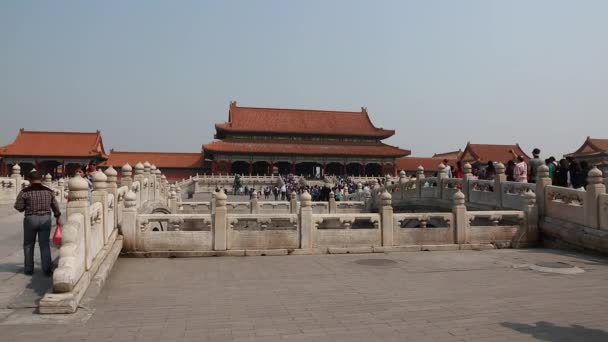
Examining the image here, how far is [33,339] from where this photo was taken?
3898 mm

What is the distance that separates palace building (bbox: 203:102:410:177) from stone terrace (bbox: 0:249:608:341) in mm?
41065

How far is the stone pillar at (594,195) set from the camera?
8.69 m

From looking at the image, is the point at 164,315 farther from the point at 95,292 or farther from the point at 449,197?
the point at 449,197

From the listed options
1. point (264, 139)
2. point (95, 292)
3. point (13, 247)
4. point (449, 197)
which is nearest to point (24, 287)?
point (95, 292)

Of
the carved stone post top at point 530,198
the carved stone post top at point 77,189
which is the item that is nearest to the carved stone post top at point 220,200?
the carved stone post top at point 77,189

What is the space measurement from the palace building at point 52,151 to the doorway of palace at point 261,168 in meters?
17.2

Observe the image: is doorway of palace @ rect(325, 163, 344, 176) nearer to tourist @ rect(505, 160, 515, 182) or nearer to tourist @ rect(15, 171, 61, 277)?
tourist @ rect(505, 160, 515, 182)

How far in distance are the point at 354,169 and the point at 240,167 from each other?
543 inches

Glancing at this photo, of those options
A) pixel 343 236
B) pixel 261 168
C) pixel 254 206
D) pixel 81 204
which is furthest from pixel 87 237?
pixel 261 168

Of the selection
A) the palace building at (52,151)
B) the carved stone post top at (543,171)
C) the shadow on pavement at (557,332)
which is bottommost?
the shadow on pavement at (557,332)

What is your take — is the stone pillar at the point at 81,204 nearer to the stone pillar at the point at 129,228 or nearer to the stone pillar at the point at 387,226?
the stone pillar at the point at 129,228

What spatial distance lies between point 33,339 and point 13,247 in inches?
190

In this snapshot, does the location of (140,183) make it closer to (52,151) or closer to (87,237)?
(87,237)

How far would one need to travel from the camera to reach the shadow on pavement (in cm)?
404
